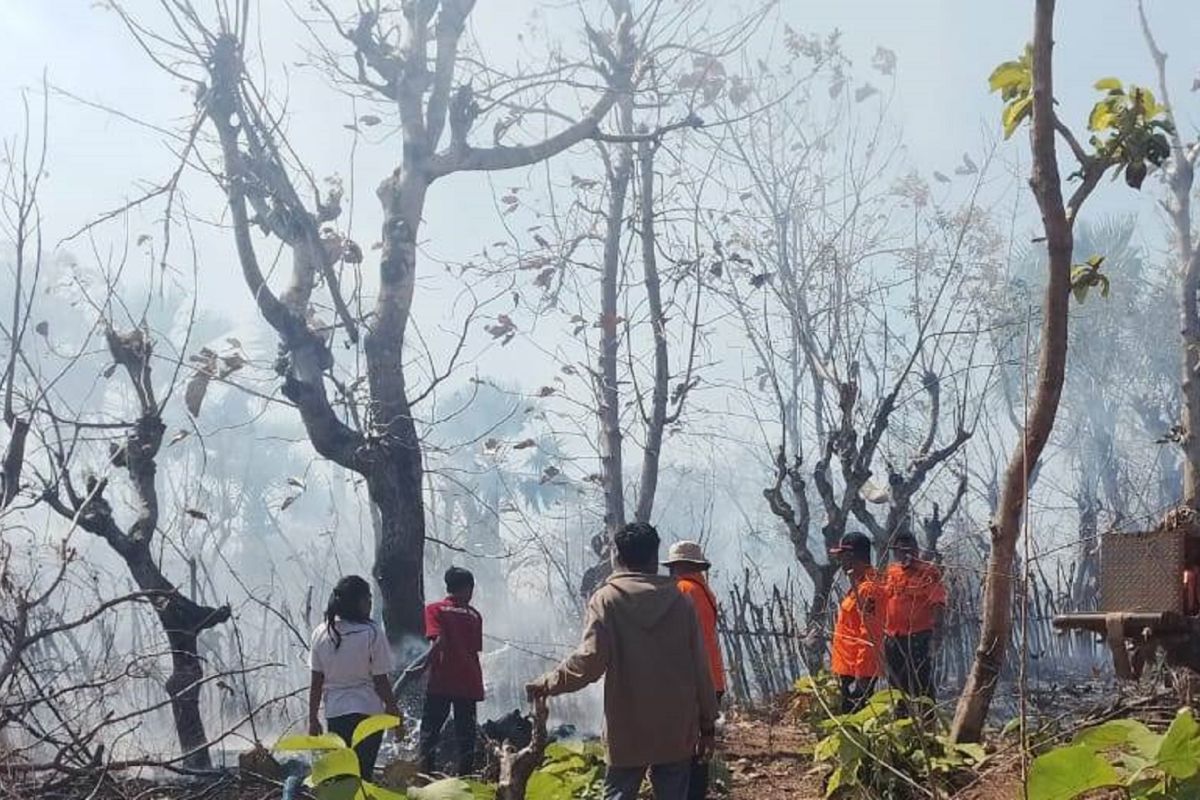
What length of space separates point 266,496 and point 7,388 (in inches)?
1620

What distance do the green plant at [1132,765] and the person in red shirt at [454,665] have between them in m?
4.15

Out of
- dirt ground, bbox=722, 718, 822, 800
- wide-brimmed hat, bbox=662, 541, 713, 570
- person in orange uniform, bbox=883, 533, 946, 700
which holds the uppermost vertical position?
wide-brimmed hat, bbox=662, 541, 713, 570

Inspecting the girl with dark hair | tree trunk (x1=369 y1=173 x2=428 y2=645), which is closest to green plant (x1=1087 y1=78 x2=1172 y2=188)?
the girl with dark hair

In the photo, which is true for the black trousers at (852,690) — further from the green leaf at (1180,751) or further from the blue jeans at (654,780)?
the green leaf at (1180,751)

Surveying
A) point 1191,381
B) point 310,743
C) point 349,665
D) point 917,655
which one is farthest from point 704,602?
point 1191,381

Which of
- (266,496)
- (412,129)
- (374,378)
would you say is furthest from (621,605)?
(266,496)

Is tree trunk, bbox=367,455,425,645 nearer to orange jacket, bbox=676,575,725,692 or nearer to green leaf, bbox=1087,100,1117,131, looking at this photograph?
orange jacket, bbox=676,575,725,692

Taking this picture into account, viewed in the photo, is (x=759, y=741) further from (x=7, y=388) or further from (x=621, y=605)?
(x=7, y=388)

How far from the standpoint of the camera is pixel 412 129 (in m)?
10.0

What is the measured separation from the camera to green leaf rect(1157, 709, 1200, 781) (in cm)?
348

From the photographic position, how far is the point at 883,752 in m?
5.45

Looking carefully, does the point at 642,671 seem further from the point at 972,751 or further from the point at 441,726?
the point at 441,726

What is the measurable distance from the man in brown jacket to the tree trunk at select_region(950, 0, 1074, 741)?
130 centimetres

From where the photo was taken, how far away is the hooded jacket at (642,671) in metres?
4.41
